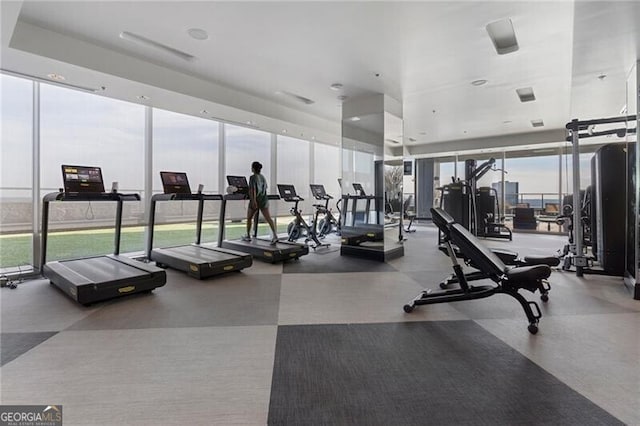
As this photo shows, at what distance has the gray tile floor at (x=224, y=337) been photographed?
71.6 inches

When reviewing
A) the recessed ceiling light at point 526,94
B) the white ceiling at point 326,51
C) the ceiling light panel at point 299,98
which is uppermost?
the recessed ceiling light at point 526,94

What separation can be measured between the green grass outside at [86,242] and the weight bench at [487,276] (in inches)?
236

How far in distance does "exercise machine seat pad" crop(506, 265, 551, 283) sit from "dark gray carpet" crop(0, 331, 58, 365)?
4151mm

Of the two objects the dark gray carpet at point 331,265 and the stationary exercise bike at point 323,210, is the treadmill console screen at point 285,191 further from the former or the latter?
the dark gray carpet at point 331,265

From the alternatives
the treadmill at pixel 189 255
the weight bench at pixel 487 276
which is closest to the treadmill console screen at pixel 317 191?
the treadmill at pixel 189 255

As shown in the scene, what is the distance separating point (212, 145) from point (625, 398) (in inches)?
312

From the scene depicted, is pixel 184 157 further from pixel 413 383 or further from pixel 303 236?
pixel 413 383

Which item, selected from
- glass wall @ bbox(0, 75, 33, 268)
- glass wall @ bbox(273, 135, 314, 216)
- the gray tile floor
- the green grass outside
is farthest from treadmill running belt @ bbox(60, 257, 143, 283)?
glass wall @ bbox(273, 135, 314, 216)

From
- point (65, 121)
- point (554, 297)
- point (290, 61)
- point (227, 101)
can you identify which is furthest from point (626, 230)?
point (65, 121)

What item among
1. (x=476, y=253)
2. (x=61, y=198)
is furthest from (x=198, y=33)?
(x=476, y=253)

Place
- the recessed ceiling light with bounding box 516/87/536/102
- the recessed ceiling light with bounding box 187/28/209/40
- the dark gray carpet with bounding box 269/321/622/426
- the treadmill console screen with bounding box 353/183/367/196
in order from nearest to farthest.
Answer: the dark gray carpet with bounding box 269/321/622/426, the recessed ceiling light with bounding box 187/28/209/40, the recessed ceiling light with bounding box 516/87/536/102, the treadmill console screen with bounding box 353/183/367/196

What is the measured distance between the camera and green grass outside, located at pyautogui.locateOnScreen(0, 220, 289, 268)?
568 centimetres

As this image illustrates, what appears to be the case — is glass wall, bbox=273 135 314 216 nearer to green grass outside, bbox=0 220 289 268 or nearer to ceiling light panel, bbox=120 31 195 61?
green grass outside, bbox=0 220 289 268

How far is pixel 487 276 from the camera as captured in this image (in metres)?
3.17
